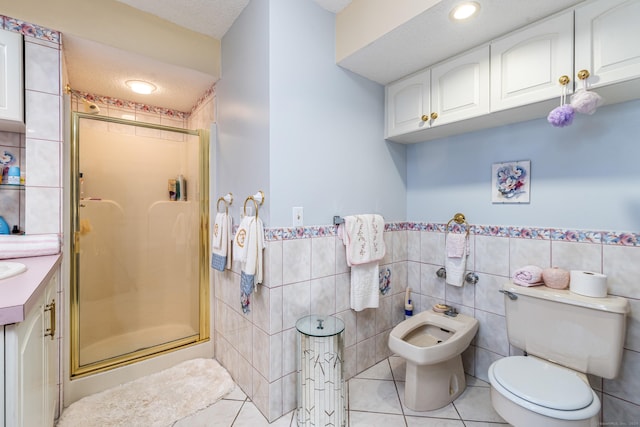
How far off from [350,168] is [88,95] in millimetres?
2369

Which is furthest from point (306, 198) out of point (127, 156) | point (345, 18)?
point (127, 156)

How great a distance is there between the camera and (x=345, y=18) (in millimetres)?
1718

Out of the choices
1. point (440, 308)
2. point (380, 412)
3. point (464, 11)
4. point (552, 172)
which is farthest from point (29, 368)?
point (552, 172)

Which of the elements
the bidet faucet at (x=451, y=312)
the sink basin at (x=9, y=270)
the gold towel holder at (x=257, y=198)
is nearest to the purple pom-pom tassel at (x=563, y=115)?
the bidet faucet at (x=451, y=312)

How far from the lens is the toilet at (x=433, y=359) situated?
152 centimetres

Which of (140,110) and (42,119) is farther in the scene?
(140,110)

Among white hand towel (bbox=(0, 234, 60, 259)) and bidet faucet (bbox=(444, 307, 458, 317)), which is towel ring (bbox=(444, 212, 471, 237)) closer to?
bidet faucet (bbox=(444, 307, 458, 317))

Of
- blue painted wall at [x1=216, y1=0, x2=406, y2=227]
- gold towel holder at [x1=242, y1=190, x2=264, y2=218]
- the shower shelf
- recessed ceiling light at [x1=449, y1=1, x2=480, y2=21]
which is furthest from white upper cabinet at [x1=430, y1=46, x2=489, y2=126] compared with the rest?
the shower shelf

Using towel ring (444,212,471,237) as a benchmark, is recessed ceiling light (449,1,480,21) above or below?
above

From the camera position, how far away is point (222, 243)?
1.88 m

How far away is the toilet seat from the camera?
Result: 1.08m

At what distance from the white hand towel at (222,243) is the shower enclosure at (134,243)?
1.26ft

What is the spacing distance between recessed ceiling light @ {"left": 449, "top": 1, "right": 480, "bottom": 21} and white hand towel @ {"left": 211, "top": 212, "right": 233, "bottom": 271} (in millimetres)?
1701

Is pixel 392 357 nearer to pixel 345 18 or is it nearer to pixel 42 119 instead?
pixel 345 18
